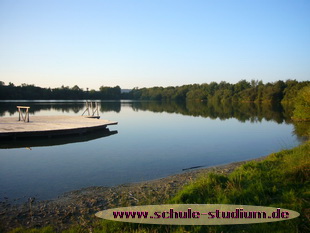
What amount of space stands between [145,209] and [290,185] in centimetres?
275

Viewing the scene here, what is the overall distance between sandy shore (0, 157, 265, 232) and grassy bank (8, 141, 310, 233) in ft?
1.22

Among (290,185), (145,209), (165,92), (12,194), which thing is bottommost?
(12,194)

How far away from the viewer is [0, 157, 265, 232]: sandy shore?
13.7 ft

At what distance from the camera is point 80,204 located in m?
4.93

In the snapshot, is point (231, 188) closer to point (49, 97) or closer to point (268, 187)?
point (268, 187)

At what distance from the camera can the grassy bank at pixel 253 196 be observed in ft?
10.2

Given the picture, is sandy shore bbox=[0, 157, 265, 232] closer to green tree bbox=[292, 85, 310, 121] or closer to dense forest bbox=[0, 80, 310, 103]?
green tree bbox=[292, 85, 310, 121]

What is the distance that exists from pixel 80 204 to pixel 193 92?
93129mm

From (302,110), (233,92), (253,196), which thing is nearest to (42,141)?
(253,196)

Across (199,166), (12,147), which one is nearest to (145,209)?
(199,166)

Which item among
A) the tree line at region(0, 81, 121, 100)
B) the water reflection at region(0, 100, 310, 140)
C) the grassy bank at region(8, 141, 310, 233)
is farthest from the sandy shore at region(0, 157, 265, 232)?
the tree line at region(0, 81, 121, 100)

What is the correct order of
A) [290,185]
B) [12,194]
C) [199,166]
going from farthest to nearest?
[199,166]
[12,194]
[290,185]

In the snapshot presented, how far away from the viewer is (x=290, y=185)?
433 cm

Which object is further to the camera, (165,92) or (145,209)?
(165,92)
